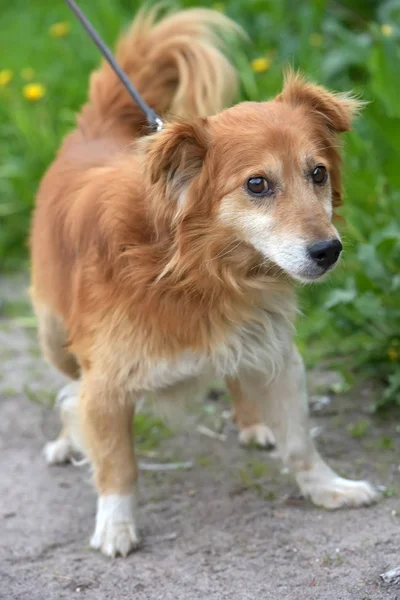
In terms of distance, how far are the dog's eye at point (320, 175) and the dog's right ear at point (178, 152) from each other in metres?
0.34

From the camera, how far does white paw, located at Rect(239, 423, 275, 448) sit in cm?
389

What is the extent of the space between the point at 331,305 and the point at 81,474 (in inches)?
49.3

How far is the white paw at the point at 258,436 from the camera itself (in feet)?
12.8

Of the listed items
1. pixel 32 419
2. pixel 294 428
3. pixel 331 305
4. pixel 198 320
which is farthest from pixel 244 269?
pixel 32 419

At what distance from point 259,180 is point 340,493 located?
1284mm

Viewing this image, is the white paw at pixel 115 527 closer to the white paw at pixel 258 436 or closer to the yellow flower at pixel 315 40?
the white paw at pixel 258 436

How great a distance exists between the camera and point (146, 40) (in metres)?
3.89

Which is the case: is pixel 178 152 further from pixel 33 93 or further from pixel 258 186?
pixel 33 93

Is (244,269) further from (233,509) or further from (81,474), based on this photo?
(81,474)

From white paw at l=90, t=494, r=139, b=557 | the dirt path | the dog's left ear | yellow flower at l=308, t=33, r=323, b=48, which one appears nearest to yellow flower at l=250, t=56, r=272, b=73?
yellow flower at l=308, t=33, r=323, b=48

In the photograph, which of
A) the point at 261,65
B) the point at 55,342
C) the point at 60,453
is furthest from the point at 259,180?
the point at 261,65

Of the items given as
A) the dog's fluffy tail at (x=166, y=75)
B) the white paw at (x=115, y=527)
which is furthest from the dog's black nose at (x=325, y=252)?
the dog's fluffy tail at (x=166, y=75)

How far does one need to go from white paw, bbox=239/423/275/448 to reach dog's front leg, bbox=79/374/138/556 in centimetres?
82

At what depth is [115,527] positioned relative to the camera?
316 cm
